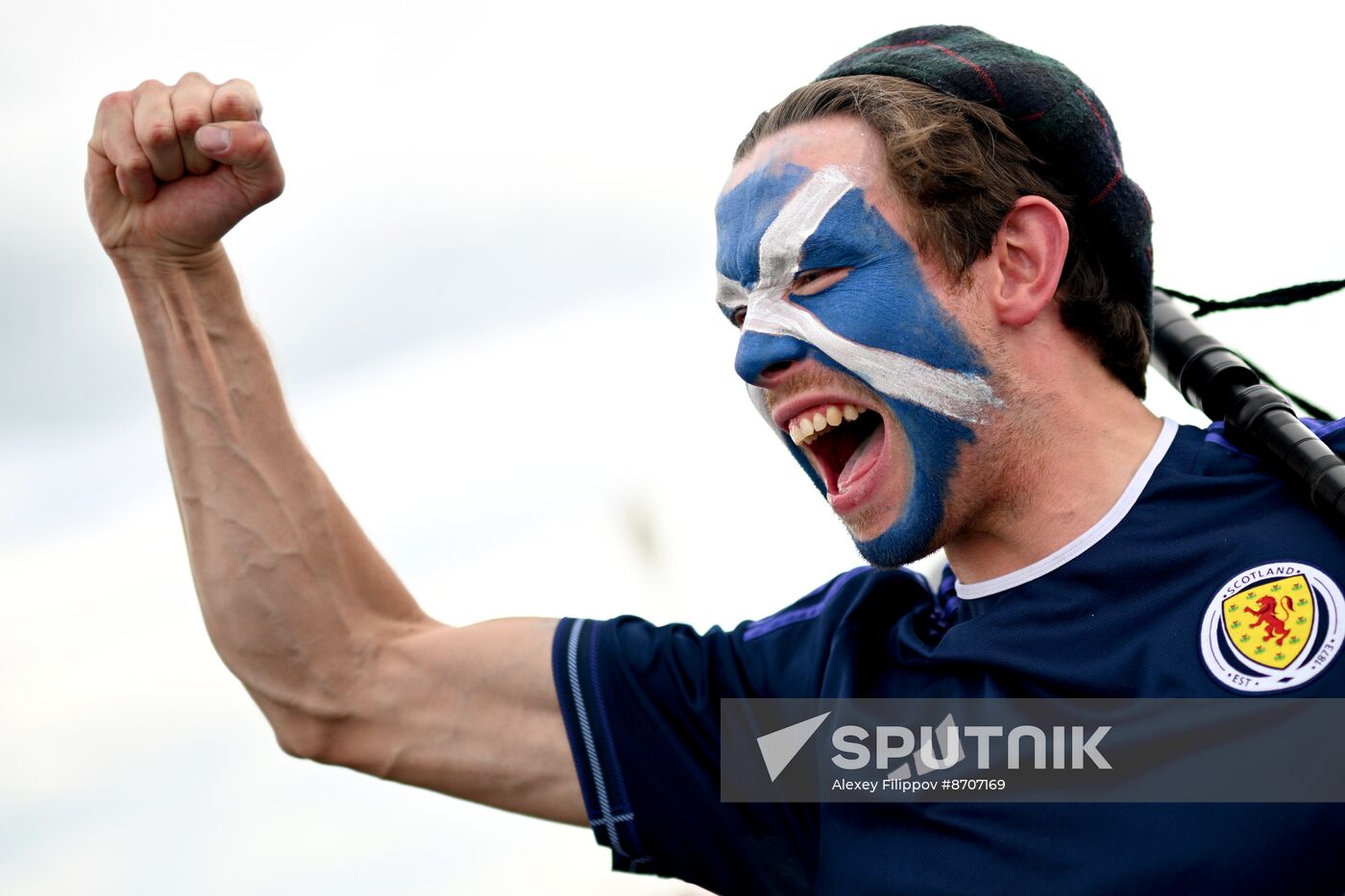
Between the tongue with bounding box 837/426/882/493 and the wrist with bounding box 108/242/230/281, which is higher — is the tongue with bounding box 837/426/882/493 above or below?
below

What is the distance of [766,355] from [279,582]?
122 centimetres

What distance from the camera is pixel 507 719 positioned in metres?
3.25

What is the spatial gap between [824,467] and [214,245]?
4.90 feet

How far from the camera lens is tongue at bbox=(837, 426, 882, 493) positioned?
3.16 meters

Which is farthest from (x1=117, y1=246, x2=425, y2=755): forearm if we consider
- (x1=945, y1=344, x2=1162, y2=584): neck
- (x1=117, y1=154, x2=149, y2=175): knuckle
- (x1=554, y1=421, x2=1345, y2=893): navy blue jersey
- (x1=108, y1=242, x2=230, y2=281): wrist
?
(x1=945, y1=344, x2=1162, y2=584): neck

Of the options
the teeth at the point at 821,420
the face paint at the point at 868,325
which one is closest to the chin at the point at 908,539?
the face paint at the point at 868,325

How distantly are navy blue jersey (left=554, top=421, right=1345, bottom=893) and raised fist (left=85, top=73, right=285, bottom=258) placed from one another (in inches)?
49.4

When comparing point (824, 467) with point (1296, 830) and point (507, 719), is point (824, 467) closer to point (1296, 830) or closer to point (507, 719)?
point (507, 719)

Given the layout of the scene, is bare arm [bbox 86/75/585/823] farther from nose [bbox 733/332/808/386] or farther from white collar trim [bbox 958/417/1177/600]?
white collar trim [bbox 958/417/1177/600]

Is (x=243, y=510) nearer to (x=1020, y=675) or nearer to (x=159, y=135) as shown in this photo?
(x=159, y=135)

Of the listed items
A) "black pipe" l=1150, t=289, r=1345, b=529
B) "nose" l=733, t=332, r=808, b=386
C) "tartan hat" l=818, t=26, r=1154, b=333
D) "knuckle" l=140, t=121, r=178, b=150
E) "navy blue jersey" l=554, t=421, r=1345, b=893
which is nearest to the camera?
"navy blue jersey" l=554, t=421, r=1345, b=893

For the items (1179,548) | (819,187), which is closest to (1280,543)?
(1179,548)

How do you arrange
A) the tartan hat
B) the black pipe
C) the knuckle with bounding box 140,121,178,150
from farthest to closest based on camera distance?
the tartan hat < the knuckle with bounding box 140,121,178,150 < the black pipe

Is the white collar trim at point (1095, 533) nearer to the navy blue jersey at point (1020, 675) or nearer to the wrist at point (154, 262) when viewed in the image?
the navy blue jersey at point (1020, 675)
